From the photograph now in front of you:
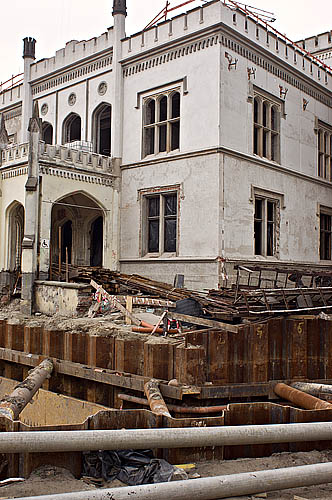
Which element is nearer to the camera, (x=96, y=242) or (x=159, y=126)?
(x=159, y=126)

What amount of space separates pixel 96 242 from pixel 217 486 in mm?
21320

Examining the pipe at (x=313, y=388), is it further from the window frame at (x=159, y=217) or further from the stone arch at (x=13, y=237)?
the stone arch at (x=13, y=237)

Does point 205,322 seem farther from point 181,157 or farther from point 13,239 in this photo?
point 13,239

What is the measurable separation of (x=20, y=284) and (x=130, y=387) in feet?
36.3

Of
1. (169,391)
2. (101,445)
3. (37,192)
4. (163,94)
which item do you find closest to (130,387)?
(169,391)

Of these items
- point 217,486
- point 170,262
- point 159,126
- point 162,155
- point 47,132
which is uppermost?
point 47,132

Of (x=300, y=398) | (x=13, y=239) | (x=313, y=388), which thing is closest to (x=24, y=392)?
(x=300, y=398)

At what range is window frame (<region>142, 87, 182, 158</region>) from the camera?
66.5 ft

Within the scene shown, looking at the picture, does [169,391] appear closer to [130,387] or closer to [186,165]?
[130,387]

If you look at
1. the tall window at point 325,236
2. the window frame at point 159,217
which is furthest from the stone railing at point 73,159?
the tall window at point 325,236

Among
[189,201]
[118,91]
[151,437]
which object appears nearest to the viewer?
[151,437]

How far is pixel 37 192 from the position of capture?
18.5 m

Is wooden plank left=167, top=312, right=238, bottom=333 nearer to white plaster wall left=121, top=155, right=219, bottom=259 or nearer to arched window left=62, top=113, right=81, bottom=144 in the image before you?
white plaster wall left=121, top=155, right=219, bottom=259

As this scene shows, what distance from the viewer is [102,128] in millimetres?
25641
